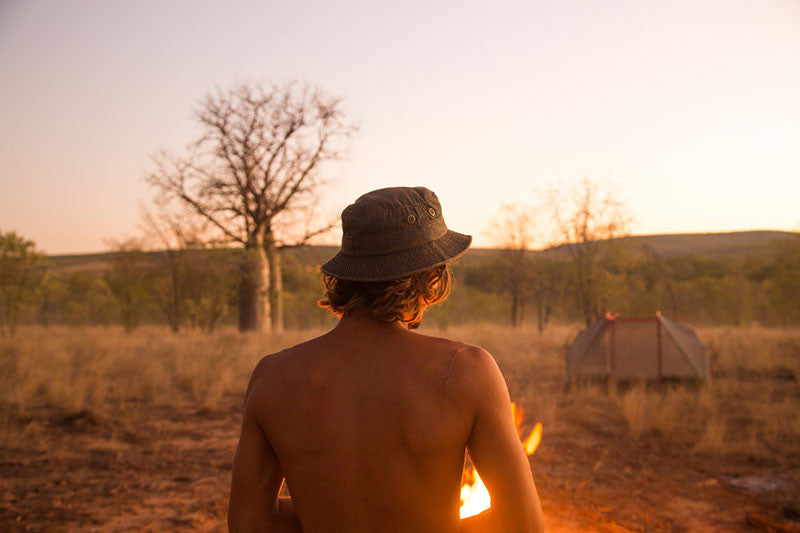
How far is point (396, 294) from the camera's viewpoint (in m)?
1.32

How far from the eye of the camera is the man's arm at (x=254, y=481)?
4.47 ft

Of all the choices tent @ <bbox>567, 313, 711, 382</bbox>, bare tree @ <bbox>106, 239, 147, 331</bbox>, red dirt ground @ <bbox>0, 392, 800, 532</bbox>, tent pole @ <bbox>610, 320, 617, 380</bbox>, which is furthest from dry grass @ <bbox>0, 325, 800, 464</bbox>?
bare tree @ <bbox>106, 239, 147, 331</bbox>

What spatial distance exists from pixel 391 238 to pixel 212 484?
4942mm

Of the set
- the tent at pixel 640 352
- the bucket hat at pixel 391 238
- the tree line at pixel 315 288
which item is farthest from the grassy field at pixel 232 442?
the bucket hat at pixel 391 238

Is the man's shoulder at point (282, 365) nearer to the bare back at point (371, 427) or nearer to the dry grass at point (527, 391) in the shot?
the bare back at point (371, 427)

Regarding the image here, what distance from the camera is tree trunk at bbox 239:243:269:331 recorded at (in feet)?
61.8

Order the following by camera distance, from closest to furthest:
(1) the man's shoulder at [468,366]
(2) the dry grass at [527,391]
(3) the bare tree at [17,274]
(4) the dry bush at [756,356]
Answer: (1) the man's shoulder at [468,366]
(2) the dry grass at [527,391]
(4) the dry bush at [756,356]
(3) the bare tree at [17,274]

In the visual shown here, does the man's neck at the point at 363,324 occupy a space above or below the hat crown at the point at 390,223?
below

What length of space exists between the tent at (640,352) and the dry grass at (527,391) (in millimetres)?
345

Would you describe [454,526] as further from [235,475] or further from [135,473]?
[135,473]

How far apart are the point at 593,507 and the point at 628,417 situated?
123 inches

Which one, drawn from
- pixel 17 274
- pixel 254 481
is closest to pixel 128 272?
pixel 17 274

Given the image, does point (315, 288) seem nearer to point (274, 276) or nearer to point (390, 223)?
point (274, 276)

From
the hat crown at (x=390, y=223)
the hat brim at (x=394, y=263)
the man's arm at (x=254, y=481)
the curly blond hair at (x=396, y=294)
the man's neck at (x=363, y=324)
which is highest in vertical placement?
the hat crown at (x=390, y=223)
